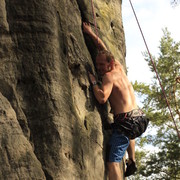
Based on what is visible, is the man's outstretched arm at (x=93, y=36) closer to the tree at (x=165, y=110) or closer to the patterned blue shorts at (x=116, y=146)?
the patterned blue shorts at (x=116, y=146)

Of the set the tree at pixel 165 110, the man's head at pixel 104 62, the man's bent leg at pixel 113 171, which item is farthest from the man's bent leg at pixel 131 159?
the tree at pixel 165 110

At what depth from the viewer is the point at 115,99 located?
254 inches

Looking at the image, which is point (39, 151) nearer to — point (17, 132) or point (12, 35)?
point (17, 132)

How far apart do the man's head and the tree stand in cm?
1455

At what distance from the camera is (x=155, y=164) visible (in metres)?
21.2

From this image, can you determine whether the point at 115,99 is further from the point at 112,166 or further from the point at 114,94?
the point at 112,166

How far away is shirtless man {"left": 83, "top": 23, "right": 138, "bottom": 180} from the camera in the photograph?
620cm

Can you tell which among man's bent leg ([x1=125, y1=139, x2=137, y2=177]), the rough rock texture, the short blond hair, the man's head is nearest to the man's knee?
the rough rock texture

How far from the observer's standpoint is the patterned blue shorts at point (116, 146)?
6.18m

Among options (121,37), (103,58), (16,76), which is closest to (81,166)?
(16,76)

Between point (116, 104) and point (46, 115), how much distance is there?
1.55 m

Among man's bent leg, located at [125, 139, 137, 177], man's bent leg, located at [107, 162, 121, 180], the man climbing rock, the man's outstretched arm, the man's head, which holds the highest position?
the man's outstretched arm

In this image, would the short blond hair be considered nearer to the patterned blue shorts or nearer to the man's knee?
the patterned blue shorts

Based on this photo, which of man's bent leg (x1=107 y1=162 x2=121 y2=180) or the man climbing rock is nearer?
man's bent leg (x1=107 y1=162 x2=121 y2=180)
